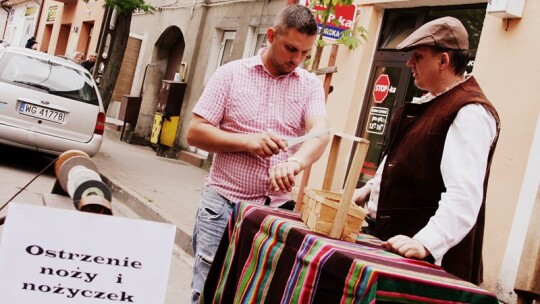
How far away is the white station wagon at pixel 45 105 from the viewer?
9047 mm

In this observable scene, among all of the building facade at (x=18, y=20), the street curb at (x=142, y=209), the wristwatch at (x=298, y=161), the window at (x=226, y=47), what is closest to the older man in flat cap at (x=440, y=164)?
the wristwatch at (x=298, y=161)

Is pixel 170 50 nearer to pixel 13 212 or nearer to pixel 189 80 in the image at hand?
pixel 189 80

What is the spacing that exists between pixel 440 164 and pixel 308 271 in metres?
0.75

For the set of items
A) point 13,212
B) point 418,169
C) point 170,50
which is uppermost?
point 170,50

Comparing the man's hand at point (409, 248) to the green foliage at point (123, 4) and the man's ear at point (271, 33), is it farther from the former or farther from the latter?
the green foliage at point (123, 4)

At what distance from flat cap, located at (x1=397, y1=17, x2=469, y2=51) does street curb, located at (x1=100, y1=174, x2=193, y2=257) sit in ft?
16.0

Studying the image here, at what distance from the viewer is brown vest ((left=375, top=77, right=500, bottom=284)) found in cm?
272

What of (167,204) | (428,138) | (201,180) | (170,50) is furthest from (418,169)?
(170,50)

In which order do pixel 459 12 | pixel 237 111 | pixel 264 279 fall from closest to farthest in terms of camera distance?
pixel 264 279, pixel 237 111, pixel 459 12

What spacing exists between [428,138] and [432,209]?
0.27 meters

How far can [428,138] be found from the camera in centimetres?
277

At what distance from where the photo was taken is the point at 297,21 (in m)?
3.08

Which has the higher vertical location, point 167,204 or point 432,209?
point 432,209

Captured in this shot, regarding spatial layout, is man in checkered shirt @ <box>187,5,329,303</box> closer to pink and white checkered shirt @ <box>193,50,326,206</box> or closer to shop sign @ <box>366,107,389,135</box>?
pink and white checkered shirt @ <box>193,50,326,206</box>
